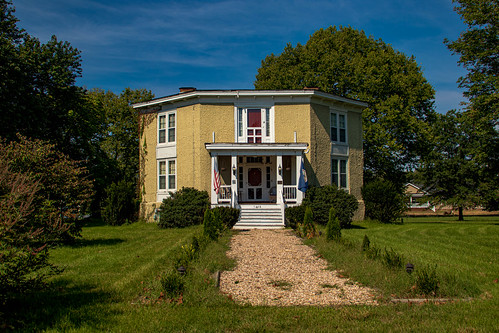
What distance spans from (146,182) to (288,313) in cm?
1960

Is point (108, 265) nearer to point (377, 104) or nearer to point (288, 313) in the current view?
point (288, 313)

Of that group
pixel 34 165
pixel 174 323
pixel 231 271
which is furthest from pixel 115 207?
pixel 174 323

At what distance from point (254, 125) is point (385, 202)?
28.1ft

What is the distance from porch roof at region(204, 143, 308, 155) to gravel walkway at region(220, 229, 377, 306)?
8.13 metres

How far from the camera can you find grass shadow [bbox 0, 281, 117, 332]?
5.54 m

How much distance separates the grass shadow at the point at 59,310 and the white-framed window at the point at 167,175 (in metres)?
15.8

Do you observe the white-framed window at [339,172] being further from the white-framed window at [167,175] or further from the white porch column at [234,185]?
the white-framed window at [167,175]

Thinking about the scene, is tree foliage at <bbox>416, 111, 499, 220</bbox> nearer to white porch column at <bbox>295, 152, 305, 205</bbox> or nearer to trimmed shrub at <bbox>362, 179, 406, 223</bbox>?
trimmed shrub at <bbox>362, 179, 406, 223</bbox>

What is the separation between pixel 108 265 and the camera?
10.0 meters

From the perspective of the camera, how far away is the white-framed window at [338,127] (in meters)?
24.2

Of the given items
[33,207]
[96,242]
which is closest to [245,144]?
[96,242]

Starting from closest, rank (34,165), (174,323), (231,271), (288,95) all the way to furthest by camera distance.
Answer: (174,323) < (231,271) < (34,165) < (288,95)

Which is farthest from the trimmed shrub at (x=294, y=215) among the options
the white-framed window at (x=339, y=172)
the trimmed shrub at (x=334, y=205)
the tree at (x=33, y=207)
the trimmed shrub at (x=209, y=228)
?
the tree at (x=33, y=207)

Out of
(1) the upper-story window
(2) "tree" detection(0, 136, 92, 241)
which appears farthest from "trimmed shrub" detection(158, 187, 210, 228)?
(2) "tree" detection(0, 136, 92, 241)
